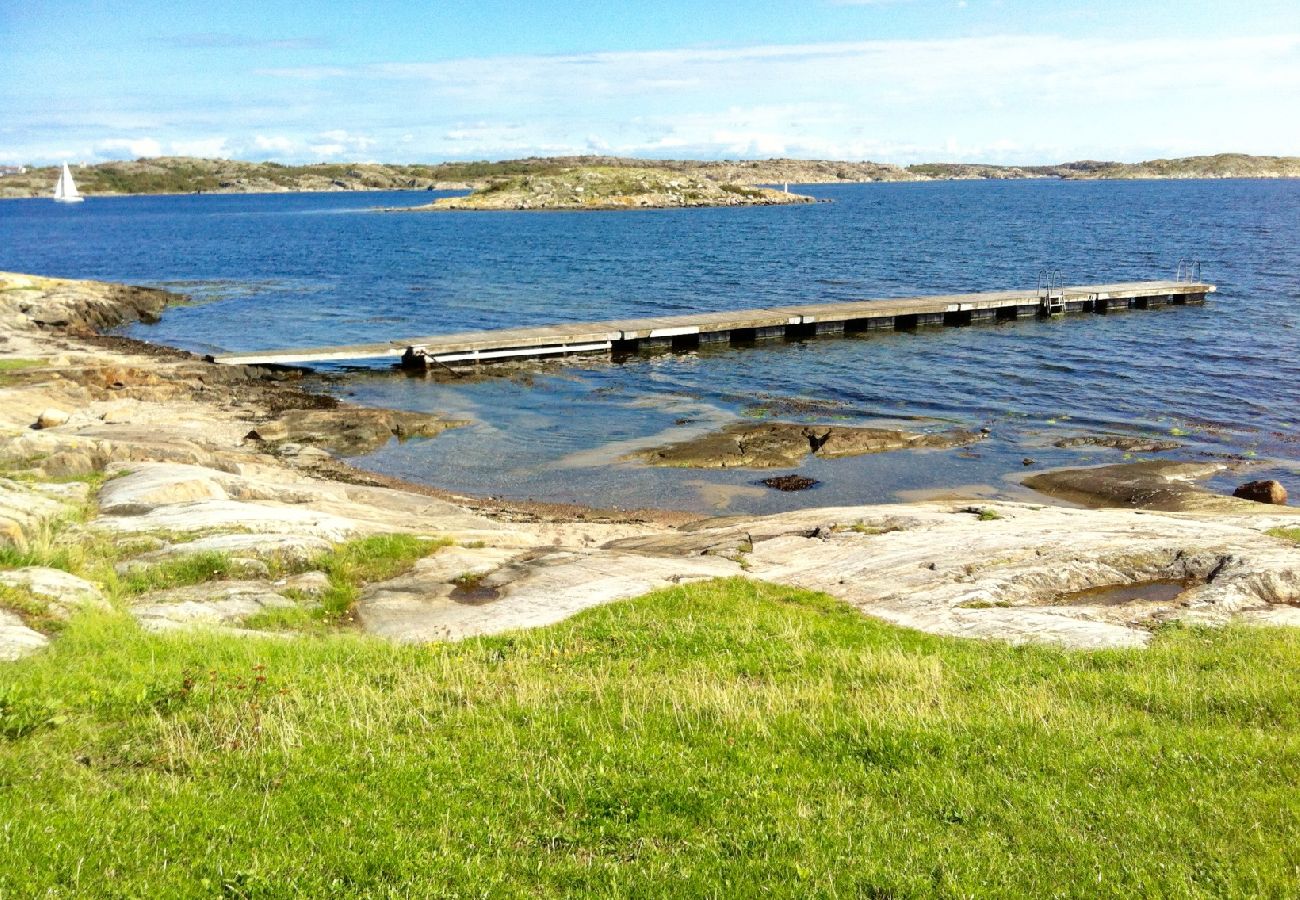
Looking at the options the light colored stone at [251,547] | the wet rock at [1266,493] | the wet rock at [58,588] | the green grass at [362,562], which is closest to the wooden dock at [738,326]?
the green grass at [362,562]

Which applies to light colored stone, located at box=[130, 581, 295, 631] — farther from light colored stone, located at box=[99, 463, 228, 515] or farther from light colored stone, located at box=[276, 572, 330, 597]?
light colored stone, located at box=[99, 463, 228, 515]

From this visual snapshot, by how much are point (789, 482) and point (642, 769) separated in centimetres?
2007

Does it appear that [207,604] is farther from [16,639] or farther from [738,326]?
[738,326]

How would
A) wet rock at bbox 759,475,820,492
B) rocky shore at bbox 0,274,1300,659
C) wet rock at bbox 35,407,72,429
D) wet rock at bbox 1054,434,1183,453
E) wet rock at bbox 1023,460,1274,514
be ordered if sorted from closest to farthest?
rocky shore at bbox 0,274,1300,659
wet rock at bbox 1023,460,1274,514
wet rock at bbox 759,475,820,492
wet rock at bbox 35,407,72,429
wet rock at bbox 1054,434,1183,453

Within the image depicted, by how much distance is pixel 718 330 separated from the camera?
50.2 m

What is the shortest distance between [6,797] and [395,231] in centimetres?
14229

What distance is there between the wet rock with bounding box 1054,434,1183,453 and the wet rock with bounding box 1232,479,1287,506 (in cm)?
570

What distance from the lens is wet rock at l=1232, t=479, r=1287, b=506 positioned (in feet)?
82.3

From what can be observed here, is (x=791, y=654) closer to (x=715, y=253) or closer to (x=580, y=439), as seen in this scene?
(x=580, y=439)

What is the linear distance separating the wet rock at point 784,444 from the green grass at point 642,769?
17.9 m

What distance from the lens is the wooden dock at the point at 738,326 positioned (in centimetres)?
4584

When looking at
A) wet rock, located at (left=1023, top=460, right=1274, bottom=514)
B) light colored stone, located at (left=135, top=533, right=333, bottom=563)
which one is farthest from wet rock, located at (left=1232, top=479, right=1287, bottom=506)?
light colored stone, located at (left=135, top=533, right=333, bottom=563)

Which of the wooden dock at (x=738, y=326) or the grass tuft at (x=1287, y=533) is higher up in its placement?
the wooden dock at (x=738, y=326)

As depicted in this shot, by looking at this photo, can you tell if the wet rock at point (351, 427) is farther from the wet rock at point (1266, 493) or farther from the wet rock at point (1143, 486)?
the wet rock at point (1266, 493)
